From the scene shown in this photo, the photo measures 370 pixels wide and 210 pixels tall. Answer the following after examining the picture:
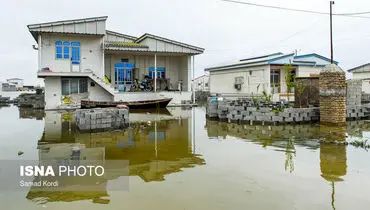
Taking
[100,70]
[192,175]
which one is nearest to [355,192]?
[192,175]

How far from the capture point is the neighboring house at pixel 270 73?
2239 centimetres

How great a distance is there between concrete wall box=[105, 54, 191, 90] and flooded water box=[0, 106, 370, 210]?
575 inches

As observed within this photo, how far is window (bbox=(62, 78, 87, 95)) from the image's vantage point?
20.4 m

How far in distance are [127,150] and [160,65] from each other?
18682 mm

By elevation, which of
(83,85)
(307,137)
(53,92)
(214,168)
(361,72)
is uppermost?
(361,72)

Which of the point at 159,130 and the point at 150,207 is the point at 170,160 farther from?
the point at 159,130

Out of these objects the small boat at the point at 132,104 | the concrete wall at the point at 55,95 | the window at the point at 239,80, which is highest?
the window at the point at 239,80

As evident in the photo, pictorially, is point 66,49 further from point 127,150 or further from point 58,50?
point 127,150

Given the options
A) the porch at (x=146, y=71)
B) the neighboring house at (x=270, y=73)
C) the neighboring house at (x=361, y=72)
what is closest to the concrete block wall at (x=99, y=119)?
the porch at (x=146, y=71)

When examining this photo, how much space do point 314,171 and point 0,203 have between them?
4.84m

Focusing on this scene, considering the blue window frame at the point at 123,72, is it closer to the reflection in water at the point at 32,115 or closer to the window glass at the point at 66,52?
the window glass at the point at 66,52

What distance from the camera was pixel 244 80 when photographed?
970 inches

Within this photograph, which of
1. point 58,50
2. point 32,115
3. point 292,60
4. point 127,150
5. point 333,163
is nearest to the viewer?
point 333,163

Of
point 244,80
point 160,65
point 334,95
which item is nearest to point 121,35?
point 160,65
